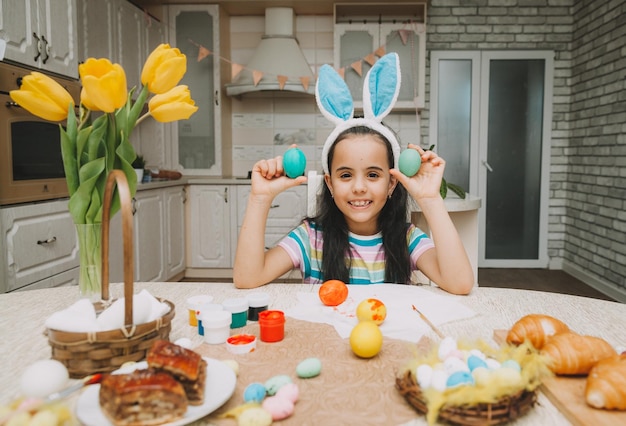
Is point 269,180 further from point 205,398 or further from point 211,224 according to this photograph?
point 211,224

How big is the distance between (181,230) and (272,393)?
12.8 feet

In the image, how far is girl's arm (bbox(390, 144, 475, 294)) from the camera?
1.27m

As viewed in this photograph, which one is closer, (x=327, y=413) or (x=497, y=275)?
(x=327, y=413)

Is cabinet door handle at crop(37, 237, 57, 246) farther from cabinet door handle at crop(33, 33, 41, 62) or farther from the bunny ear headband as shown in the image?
the bunny ear headband

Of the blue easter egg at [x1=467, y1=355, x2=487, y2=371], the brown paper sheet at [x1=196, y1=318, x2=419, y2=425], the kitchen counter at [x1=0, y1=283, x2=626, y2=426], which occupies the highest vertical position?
the blue easter egg at [x1=467, y1=355, x2=487, y2=371]

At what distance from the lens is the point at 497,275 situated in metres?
4.68

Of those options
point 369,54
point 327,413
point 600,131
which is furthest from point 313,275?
point 600,131

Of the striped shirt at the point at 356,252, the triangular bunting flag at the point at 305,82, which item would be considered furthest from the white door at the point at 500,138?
the striped shirt at the point at 356,252

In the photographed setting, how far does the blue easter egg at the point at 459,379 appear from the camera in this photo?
0.60 metres

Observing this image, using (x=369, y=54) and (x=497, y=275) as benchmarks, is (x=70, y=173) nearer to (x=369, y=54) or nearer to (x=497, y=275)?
(x=369, y=54)

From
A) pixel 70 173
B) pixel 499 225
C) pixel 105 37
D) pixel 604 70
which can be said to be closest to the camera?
pixel 70 173

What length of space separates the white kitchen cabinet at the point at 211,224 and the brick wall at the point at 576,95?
203 cm

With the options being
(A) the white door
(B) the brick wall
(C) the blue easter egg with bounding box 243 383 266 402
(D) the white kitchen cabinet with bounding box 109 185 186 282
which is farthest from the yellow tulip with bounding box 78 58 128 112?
(A) the white door

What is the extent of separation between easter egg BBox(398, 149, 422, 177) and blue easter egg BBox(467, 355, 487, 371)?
0.75 metres
